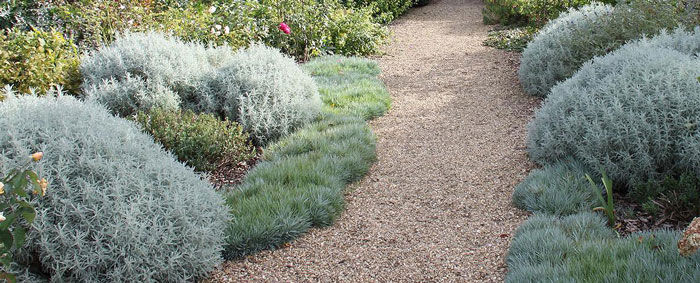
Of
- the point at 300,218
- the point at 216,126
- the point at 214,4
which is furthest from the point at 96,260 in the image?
the point at 214,4

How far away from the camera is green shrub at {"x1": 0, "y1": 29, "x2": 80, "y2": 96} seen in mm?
4656

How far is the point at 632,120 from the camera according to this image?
11.9 ft

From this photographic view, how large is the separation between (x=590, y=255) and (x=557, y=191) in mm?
892

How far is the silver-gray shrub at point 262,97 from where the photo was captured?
4.92 m

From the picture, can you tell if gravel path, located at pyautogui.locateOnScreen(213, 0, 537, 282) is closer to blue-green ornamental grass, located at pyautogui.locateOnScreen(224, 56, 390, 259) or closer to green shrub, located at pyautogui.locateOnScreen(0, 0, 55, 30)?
blue-green ornamental grass, located at pyautogui.locateOnScreen(224, 56, 390, 259)

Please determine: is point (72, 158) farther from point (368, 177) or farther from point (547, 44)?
point (547, 44)

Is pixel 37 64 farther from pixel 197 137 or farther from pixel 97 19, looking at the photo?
pixel 197 137

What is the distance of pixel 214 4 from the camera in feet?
26.0

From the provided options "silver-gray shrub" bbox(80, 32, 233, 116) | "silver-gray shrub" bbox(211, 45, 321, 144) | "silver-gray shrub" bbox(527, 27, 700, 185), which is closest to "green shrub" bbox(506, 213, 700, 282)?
"silver-gray shrub" bbox(527, 27, 700, 185)

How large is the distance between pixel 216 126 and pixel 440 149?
1.89m

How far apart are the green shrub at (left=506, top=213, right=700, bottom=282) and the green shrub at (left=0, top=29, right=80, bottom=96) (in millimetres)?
3873

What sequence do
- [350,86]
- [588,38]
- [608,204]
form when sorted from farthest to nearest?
1. [350,86]
2. [588,38]
3. [608,204]

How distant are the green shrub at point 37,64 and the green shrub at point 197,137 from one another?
0.97 m

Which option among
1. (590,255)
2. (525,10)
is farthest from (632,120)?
(525,10)
